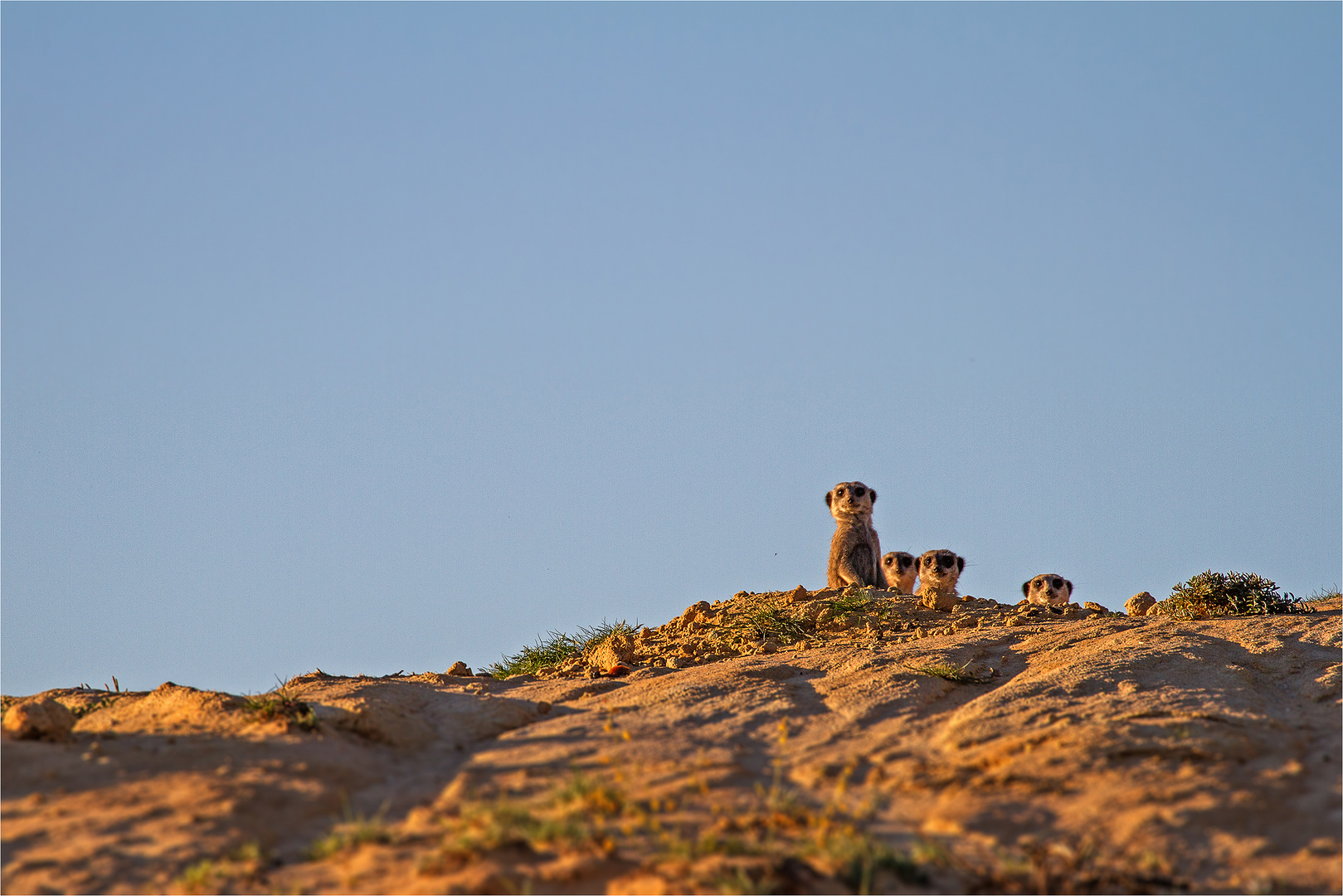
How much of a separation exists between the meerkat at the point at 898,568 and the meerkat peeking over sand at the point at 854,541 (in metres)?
0.08

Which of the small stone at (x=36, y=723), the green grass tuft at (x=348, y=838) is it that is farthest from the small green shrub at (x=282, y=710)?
the green grass tuft at (x=348, y=838)

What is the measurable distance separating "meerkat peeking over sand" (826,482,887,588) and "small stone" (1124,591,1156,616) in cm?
401

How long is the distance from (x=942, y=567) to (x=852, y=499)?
4.65 ft

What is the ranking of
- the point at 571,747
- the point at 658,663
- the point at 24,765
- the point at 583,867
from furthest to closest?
the point at 658,663, the point at 571,747, the point at 24,765, the point at 583,867

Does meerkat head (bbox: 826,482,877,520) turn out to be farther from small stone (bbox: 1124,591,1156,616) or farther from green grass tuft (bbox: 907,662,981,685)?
green grass tuft (bbox: 907,662,981,685)

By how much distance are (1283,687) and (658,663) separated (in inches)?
166

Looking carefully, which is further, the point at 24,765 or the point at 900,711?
the point at 900,711

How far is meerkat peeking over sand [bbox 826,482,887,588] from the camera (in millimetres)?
15211

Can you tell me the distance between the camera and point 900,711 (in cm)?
676

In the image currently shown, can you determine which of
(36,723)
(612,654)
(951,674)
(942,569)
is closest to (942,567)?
(942,569)

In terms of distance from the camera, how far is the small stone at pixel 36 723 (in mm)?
5992

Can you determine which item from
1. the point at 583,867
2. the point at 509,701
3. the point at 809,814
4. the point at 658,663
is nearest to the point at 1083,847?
the point at 809,814

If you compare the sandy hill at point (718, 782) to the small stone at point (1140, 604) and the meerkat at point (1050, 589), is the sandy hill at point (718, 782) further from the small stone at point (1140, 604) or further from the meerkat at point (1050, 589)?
the meerkat at point (1050, 589)

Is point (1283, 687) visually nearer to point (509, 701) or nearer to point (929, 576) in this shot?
point (509, 701)
